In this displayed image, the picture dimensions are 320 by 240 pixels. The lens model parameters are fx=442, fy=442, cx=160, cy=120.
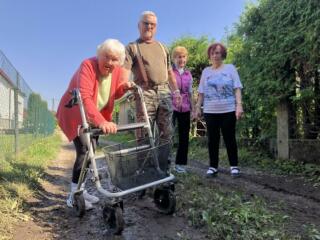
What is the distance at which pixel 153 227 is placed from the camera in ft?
12.5

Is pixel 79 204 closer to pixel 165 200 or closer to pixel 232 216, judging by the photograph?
pixel 165 200

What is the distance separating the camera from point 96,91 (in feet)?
13.8

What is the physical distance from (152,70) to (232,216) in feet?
6.79

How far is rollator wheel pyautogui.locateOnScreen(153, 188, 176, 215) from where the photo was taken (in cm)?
405

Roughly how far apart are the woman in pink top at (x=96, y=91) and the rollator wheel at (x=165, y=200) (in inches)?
28.2

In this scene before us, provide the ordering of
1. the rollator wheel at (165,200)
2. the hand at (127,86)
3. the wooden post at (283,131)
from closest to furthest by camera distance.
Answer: the rollator wheel at (165,200), the hand at (127,86), the wooden post at (283,131)

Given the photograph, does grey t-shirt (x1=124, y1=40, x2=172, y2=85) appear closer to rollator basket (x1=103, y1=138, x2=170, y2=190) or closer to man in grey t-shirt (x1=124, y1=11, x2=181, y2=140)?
man in grey t-shirt (x1=124, y1=11, x2=181, y2=140)

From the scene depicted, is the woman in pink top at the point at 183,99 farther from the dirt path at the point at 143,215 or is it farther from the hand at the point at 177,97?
the dirt path at the point at 143,215

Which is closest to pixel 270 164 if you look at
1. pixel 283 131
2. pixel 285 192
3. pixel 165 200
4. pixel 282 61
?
pixel 283 131

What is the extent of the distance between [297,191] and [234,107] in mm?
1384

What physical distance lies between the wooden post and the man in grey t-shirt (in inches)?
129

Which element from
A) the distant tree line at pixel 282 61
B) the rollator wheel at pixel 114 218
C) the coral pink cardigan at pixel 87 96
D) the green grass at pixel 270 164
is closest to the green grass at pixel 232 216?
the rollator wheel at pixel 114 218

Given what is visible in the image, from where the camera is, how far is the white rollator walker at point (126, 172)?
3596mm

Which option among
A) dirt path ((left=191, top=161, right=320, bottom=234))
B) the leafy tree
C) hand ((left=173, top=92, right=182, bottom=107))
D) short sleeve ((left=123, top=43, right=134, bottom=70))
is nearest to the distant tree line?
the leafy tree
